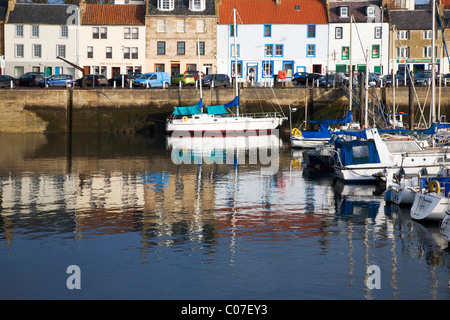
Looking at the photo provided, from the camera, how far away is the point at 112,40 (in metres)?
78.9

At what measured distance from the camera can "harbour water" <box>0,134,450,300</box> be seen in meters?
17.5

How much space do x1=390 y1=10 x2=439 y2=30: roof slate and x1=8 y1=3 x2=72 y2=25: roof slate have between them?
35.5 m

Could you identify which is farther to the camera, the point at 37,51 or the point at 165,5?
the point at 37,51

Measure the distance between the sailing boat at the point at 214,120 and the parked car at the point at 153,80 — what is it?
4728 mm

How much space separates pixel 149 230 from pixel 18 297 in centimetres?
684

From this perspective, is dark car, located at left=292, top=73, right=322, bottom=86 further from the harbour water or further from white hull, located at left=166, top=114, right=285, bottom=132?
the harbour water

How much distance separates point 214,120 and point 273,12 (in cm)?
2397

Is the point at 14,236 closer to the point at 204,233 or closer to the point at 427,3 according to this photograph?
the point at 204,233

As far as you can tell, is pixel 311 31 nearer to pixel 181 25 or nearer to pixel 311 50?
pixel 311 50

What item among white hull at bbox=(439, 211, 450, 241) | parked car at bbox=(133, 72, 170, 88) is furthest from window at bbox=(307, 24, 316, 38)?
Result: white hull at bbox=(439, 211, 450, 241)

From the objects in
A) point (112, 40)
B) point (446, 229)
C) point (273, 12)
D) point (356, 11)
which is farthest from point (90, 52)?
point (446, 229)

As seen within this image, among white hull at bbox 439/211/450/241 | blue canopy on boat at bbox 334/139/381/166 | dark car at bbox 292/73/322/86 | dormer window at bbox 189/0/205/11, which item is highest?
dormer window at bbox 189/0/205/11

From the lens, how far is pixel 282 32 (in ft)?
259
